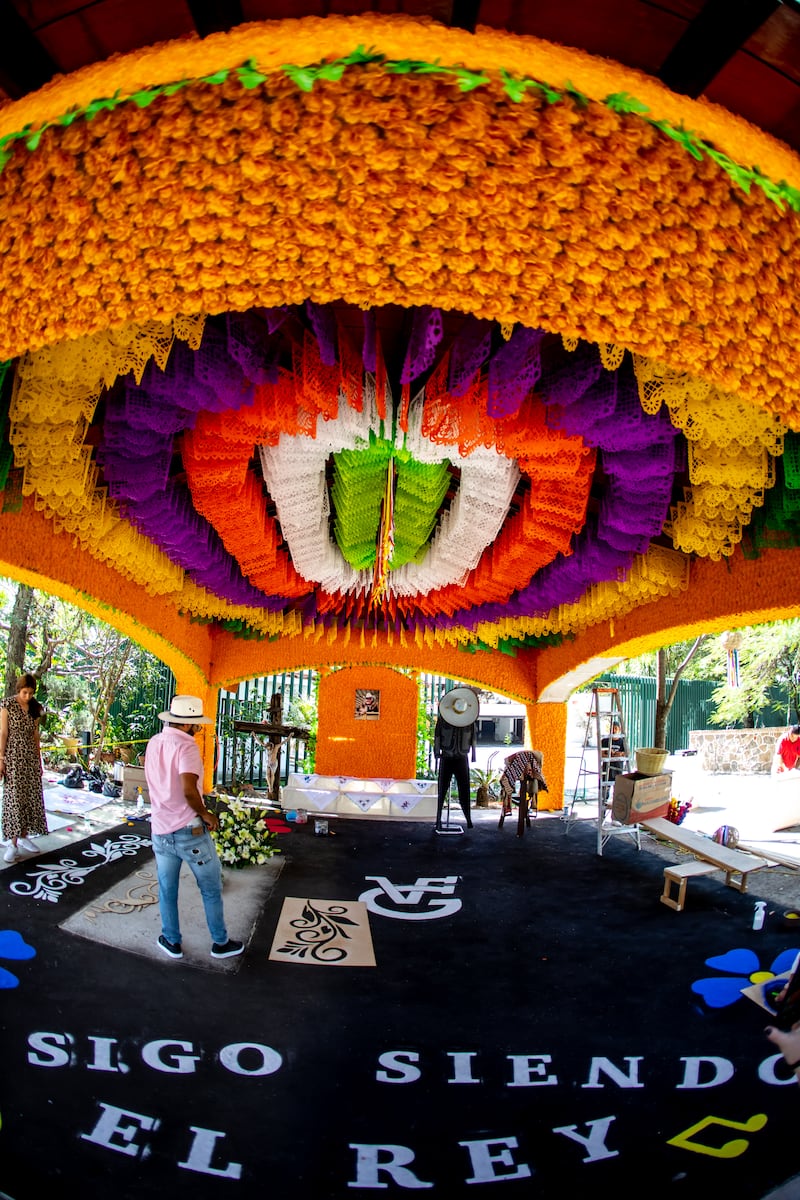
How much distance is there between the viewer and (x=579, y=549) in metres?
5.02

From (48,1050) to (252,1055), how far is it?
858 mm

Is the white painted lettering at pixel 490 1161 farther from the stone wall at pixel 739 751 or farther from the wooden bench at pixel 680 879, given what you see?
the stone wall at pixel 739 751

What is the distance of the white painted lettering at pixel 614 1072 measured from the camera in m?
3.21

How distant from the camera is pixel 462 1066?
334 centimetres

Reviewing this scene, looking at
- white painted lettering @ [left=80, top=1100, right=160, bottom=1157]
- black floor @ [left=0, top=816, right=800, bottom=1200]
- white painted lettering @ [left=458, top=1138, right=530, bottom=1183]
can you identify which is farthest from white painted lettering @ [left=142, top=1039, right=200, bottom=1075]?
white painted lettering @ [left=458, top=1138, right=530, bottom=1183]

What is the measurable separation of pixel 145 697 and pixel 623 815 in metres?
8.74

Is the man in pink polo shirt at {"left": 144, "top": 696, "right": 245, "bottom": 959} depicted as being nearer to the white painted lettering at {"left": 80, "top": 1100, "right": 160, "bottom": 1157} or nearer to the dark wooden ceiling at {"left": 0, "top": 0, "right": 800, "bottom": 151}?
the white painted lettering at {"left": 80, "top": 1100, "right": 160, "bottom": 1157}

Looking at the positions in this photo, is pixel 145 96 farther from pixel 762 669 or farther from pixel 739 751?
pixel 762 669

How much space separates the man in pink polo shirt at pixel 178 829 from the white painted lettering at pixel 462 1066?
157 cm

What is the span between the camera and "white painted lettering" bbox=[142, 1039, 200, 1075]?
3.14 m

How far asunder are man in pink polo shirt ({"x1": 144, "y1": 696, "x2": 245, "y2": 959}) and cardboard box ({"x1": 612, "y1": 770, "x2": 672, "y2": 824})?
5.00m

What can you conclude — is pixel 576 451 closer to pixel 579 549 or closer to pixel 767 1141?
pixel 579 549

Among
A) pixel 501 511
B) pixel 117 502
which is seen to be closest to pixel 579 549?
pixel 501 511

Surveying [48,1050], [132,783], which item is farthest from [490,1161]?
[132,783]
